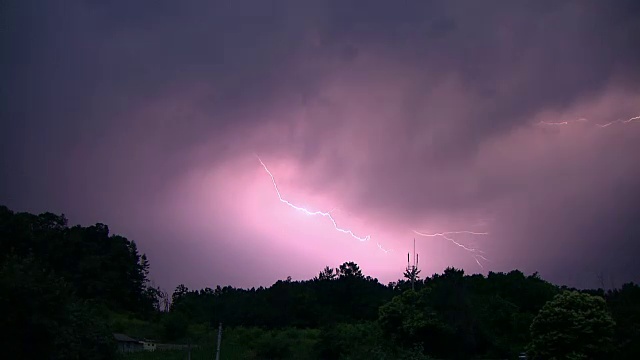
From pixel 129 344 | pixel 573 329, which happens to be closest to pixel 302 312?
pixel 129 344

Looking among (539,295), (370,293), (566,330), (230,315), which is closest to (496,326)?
(539,295)

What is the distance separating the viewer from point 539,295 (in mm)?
60562

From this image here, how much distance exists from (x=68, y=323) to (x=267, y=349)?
2799 cm

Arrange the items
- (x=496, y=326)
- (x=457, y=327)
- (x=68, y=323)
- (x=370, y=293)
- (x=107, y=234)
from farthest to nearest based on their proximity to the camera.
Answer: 1. (x=107, y=234)
2. (x=370, y=293)
3. (x=496, y=326)
4. (x=457, y=327)
5. (x=68, y=323)

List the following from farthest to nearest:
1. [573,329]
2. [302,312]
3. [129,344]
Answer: [302,312], [129,344], [573,329]

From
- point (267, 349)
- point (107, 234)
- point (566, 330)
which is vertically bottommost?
point (267, 349)

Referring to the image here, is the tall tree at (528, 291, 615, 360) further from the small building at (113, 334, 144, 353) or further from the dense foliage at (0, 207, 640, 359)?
the small building at (113, 334, 144, 353)

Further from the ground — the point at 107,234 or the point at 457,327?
the point at 107,234

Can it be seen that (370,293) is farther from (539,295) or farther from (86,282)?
(86,282)

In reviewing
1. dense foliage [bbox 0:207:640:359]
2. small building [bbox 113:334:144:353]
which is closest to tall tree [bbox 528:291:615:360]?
dense foliage [bbox 0:207:640:359]

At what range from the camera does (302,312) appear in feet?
246

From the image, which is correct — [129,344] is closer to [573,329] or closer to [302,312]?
[302,312]

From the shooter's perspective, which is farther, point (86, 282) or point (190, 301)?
point (190, 301)

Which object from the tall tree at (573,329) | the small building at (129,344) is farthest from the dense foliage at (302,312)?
the small building at (129,344)
